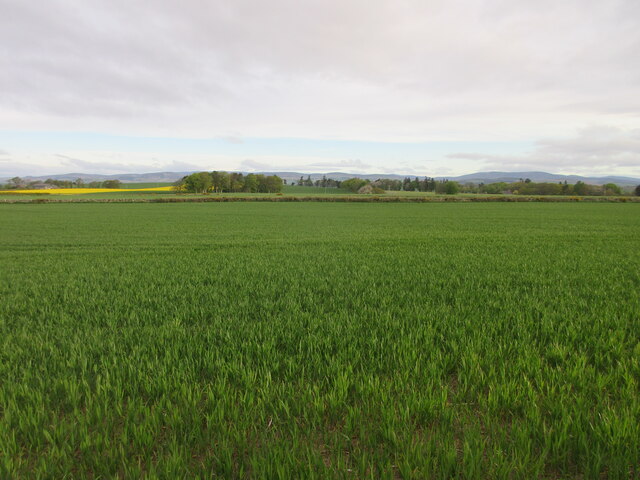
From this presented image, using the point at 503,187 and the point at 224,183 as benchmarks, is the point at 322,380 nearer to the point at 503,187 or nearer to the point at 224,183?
the point at 224,183

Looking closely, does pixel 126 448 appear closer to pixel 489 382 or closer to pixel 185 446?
pixel 185 446

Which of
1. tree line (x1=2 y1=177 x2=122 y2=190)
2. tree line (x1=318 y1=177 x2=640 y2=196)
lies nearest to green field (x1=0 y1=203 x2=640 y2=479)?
tree line (x1=318 y1=177 x2=640 y2=196)

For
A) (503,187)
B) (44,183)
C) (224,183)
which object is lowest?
(503,187)

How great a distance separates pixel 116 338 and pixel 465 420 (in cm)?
508

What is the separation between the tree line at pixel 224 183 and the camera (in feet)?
349

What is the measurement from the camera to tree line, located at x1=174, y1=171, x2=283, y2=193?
106438mm

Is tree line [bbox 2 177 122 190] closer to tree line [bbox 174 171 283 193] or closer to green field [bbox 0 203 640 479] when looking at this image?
tree line [bbox 174 171 283 193]

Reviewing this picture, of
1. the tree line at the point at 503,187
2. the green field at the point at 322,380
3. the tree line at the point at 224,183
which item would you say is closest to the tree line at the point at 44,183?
the tree line at the point at 224,183

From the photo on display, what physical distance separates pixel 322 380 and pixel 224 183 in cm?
11806

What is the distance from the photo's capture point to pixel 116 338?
5.18 metres

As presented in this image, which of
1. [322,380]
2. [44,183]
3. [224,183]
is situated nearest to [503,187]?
[224,183]

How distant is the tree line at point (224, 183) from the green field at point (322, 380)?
104576 mm

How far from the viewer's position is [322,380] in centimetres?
390

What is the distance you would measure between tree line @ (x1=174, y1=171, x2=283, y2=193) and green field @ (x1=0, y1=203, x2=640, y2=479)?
104576mm
